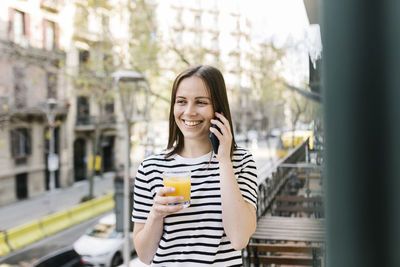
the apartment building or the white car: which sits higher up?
the apartment building

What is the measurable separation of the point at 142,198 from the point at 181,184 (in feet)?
0.47

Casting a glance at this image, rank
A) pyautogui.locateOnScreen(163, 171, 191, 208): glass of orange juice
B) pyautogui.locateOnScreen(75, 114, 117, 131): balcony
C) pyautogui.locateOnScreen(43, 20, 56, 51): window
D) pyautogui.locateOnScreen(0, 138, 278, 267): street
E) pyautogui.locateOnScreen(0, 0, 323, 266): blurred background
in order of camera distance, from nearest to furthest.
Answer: pyautogui.locateOnScreen(163, 171, 191, 208): glass of orange juice
pyautogui.locateOnScreen(0, 0, 323, 266): blurred background
pyautogui.locateOnScreen(0, 138, 278, 267): street
pyautogui.locateOnScreen(43, 20, 56, 51): window
pyautogui.locateOnScreen(75, 114, 117, 131): balcony

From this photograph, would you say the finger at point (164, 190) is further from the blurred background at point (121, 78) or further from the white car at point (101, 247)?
the white car at point (101, 247)

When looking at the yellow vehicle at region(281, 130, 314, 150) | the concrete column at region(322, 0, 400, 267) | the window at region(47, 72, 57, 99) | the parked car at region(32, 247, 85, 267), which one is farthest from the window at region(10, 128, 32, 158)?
the concrete column at region(322, 0, 400, 267)

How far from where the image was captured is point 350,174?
0.32 meters

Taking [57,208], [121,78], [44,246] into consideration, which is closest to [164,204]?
[121,78]

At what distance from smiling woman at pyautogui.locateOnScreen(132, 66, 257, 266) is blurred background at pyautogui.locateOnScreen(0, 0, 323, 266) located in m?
0.22

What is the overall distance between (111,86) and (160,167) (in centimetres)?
1059

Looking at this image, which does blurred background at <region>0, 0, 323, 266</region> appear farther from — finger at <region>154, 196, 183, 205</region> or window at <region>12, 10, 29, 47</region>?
finger at <region>154, 196, 183, 205</region>

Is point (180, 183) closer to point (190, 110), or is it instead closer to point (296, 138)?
point (190, 110)

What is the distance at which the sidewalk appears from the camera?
12.2 metres

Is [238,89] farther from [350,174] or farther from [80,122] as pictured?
[80,122]

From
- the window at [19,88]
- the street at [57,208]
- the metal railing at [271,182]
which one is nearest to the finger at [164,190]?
the metal railing at [271,182]

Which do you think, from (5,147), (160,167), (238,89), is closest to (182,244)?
(160,167)
